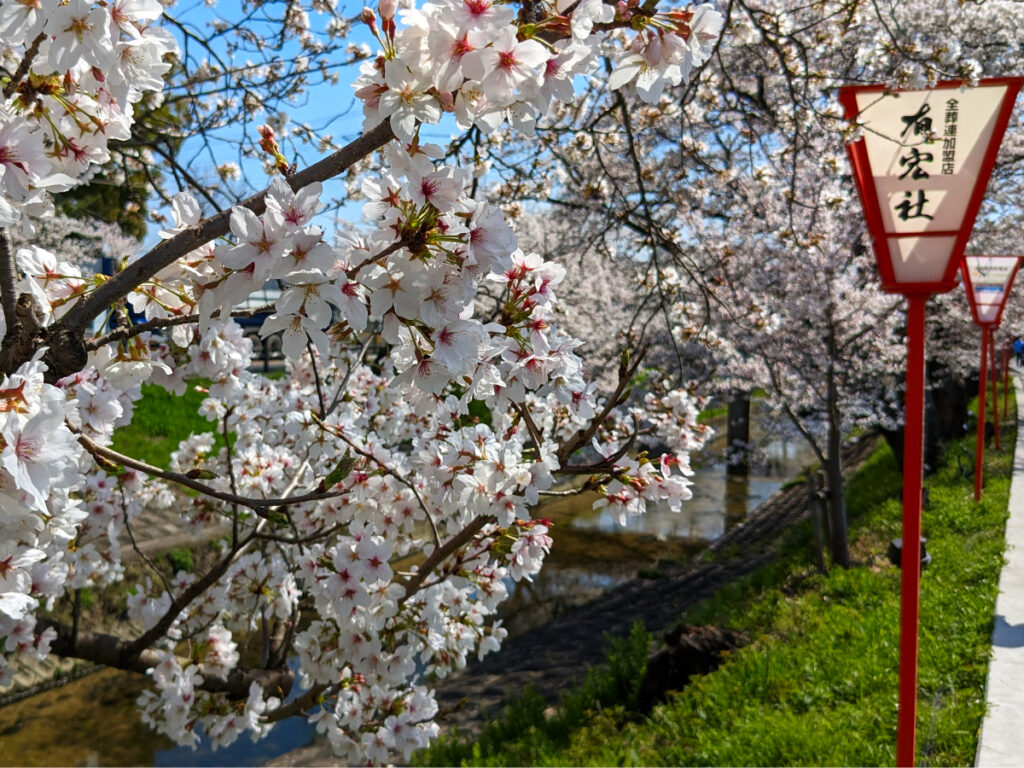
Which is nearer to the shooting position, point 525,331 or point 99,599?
point 525,331

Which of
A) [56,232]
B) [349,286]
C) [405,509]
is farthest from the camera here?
[56,232]

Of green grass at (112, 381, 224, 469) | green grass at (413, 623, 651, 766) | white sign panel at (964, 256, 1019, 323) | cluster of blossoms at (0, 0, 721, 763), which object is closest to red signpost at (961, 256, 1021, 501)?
white sign panel at (964, 256, 1019, 323)

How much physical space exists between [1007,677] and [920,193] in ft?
8.48

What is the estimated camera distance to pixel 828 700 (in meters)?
3.83

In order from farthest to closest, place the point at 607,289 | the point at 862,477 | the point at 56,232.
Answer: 1. the point at 607,289
2. the point at 56,232
3. the point at 862,477

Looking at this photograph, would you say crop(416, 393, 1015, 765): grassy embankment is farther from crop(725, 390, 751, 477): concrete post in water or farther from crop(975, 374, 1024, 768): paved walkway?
crop(725, 390, 751, 477): concrete post in water

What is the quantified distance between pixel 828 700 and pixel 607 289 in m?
11.6

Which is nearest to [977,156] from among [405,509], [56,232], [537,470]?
[537,470]

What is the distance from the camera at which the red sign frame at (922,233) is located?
107 inches

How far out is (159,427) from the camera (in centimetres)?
964

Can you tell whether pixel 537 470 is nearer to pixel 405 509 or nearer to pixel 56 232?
pixel 405 509

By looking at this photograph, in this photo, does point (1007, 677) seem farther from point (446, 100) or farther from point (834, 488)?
point (446, 100)

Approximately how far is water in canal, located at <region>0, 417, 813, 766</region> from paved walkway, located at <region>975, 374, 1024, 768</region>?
2.42 m

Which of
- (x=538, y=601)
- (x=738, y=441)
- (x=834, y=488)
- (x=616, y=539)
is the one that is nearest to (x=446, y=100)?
(x=834, y=488)
